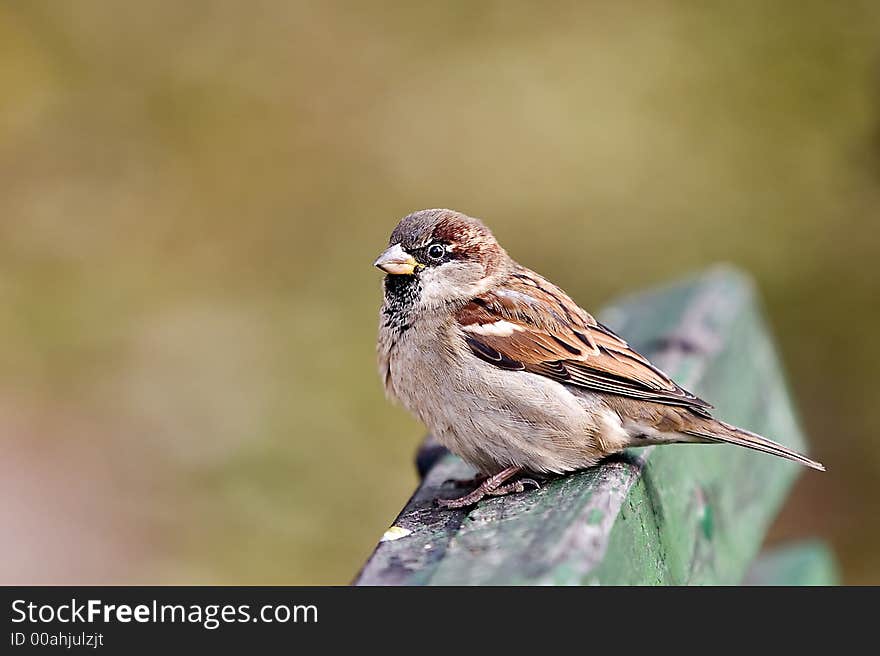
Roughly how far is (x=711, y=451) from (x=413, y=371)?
2.46 ft

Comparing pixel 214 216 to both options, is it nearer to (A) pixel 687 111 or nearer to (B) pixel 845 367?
(A) pixel 687 111

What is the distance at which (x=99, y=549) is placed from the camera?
4.35m

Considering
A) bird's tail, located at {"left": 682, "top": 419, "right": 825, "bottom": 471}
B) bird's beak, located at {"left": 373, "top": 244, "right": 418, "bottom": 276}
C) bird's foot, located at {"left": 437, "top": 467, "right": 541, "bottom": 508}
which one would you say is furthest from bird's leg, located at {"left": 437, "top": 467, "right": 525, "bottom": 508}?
bird's beak, located at {"left": 373, "top": 244, "right": 418, "bottom": 276}

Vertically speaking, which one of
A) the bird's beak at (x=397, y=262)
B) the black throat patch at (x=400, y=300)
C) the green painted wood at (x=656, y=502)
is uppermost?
the bird's beak at (x=397, y=262)

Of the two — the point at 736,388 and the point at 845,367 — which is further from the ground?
the point at 845,367

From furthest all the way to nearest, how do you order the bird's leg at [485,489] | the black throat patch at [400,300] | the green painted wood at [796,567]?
1. the green painted wood at [796,567]
2. the black throat patch at [400,300]
3. the bird's leg at [485,489]

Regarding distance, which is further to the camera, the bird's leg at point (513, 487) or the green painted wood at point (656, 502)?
the bird's leg at point (513, 487)

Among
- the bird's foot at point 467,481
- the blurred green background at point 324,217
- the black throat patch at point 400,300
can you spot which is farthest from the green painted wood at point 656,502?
the blurred green background at point 324,217

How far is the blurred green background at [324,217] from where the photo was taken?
4586 millimetres

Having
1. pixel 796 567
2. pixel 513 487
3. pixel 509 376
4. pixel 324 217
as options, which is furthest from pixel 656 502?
pixel 324 217

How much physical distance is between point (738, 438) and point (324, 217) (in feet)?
11.8

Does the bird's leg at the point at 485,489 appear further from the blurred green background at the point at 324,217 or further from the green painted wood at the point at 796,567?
the blurred green background at the point at 324,217

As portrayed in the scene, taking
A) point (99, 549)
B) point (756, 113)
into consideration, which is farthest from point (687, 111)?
point (99, 549)

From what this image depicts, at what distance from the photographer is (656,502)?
198 centimetres
